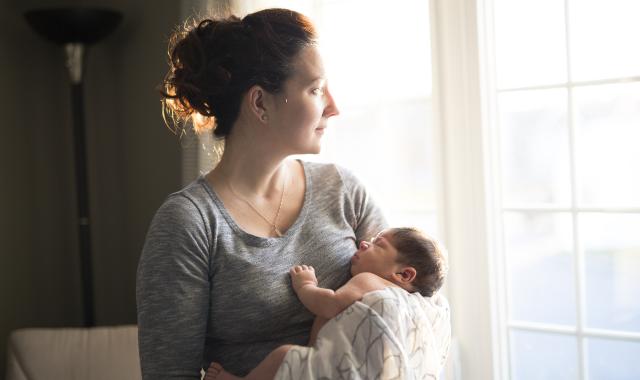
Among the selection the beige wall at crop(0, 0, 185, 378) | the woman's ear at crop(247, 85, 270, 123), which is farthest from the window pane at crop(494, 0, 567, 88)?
the beige wall at crop(0, 0, 185, 378)

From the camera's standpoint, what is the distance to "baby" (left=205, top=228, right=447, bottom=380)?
1.57 meters

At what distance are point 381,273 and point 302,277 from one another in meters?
0.19

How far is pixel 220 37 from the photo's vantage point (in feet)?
5.42

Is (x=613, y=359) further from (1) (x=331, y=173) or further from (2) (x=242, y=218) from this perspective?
(2) (x=242, y=218)

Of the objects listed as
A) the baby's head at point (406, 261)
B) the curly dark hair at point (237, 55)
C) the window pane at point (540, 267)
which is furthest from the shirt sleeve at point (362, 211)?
the window pane at point (540, 267)

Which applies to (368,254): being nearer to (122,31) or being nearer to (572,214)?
(572,214)

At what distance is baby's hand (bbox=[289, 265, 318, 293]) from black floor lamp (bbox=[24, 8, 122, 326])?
1.70m

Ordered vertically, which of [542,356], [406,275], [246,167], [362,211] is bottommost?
[542,356]

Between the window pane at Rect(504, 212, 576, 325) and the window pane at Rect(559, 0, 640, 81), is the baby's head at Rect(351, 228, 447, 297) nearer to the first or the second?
the window pane at Rect(504, 212, 576, 325)

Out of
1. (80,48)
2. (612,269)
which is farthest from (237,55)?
(80,48)

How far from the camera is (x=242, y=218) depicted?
1657mm

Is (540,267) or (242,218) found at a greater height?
(242,218)

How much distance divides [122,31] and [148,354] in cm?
198

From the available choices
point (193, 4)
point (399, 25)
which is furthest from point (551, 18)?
point (193, 4)
